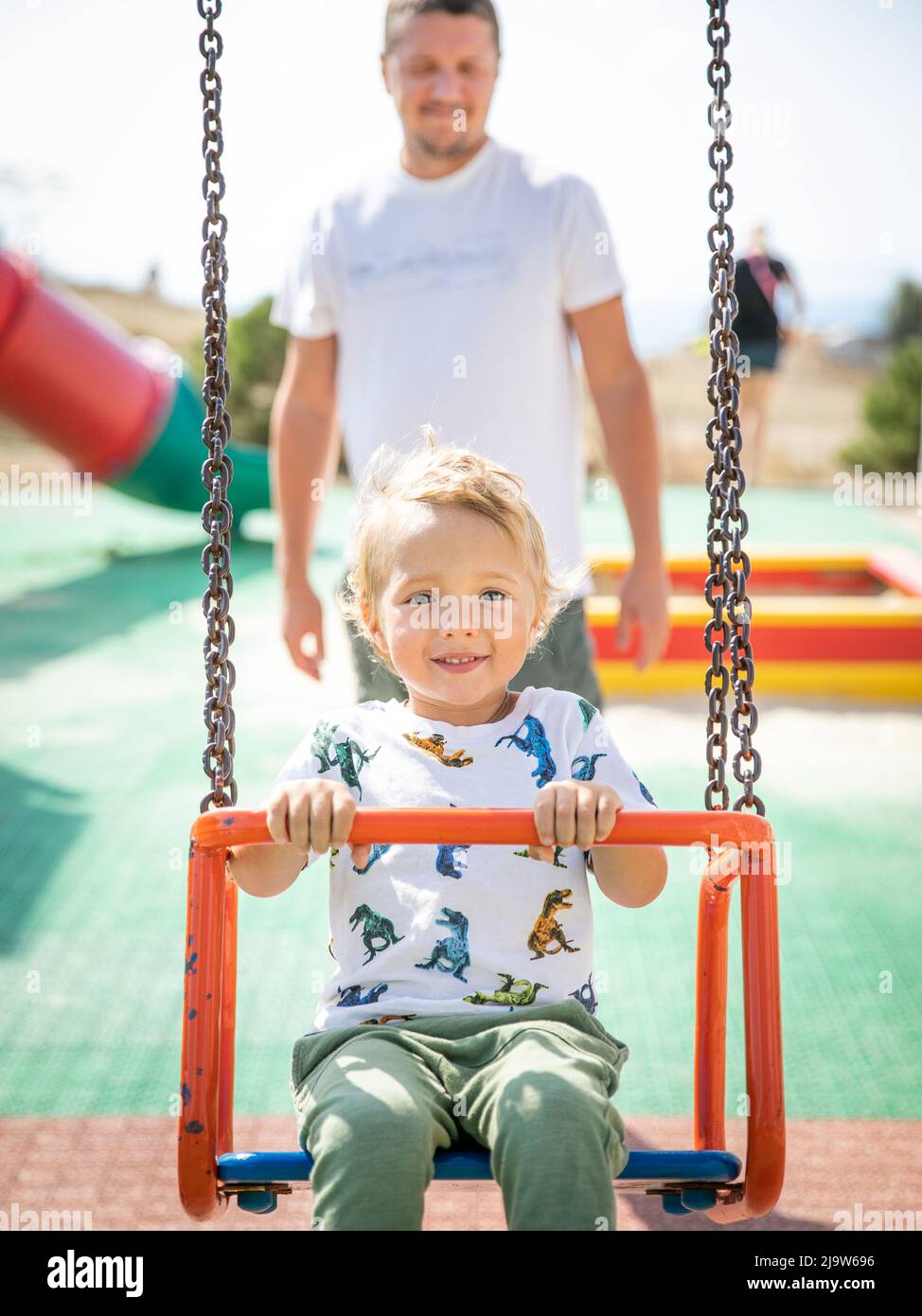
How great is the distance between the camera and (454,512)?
177 centimetres

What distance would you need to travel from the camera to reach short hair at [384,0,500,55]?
7.67 ft

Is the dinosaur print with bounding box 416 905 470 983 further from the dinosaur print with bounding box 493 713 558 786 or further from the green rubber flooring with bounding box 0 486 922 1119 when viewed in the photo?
the green rubber flooring with bounding box 0 486 922 1119

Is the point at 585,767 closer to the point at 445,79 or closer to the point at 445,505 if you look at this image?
the point at 445,505

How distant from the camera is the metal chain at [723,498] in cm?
173

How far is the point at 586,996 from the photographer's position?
5.60 feet

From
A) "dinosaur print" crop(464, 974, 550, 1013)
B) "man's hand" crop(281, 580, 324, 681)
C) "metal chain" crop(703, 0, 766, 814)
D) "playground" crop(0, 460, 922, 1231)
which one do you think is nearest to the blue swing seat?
"dinosaur print" crop(464, 974, 550, 1013)

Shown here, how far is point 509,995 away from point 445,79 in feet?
5.07

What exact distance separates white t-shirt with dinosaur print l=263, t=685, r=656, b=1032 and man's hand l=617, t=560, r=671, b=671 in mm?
702

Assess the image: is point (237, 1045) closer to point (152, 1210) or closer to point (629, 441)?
point (152, 1210)

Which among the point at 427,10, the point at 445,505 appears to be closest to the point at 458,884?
the point at 445,505
